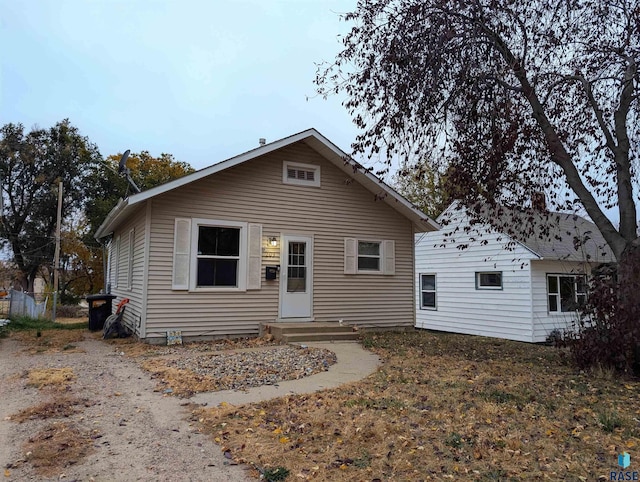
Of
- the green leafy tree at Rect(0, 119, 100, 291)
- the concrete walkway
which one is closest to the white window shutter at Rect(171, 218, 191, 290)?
the concrete walkway

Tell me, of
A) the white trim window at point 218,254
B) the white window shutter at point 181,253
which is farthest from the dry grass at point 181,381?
the white trim window at point 218,254

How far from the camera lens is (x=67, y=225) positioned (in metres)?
26.7

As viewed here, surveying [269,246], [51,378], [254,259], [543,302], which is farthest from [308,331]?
[543,302]

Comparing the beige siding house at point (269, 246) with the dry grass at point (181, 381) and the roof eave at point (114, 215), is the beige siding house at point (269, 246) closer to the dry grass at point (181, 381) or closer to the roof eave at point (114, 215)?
the roof eave at point (114, 215)

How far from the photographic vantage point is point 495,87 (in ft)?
23.7

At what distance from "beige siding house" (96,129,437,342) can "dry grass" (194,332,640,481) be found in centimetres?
461

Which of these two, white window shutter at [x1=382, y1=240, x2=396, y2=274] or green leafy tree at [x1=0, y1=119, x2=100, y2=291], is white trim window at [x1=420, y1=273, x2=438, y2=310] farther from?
green leafy tree at [x1=0, y1=119, x2=100, y2=291]

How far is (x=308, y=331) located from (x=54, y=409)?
17.7ft

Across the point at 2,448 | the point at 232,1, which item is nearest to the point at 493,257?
the point at 232,1

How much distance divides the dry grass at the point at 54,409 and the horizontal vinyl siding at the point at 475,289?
34.5 feet

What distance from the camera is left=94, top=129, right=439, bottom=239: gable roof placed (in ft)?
29.0

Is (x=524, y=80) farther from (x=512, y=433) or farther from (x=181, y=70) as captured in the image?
(x=181, y=70)

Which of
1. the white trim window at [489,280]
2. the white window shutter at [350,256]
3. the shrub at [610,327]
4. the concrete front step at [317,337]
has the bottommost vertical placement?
the concrete front step at [317,337]

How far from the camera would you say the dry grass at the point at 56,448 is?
10.8ft
